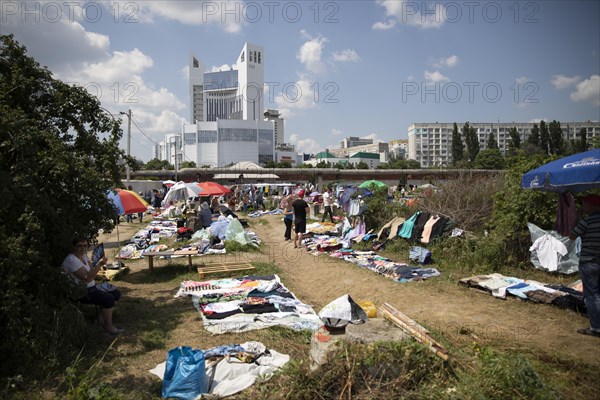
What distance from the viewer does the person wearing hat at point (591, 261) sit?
487 cm

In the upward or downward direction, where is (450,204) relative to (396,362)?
upward

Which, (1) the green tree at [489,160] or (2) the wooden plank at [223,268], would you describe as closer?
(2) the wooden plank at [223,268]

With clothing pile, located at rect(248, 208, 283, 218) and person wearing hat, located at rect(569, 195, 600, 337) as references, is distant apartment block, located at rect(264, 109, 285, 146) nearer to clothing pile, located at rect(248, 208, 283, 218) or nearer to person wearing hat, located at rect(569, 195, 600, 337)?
clothing pile, located at rect(248, 208, 283, 218)

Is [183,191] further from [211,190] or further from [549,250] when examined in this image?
[549,250]

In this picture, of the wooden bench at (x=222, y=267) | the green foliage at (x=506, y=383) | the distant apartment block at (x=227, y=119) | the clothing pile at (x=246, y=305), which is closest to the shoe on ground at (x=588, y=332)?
the green foliage at (x=506, y=383)

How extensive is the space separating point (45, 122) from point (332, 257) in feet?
23.5

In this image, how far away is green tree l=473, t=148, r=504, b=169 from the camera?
230 feet

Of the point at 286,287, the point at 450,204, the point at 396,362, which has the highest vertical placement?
the point at 450,204

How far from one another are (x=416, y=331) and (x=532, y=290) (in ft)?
10.5

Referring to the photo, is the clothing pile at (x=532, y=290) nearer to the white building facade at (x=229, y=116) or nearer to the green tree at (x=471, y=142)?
the green tree at (x=471, y=142)

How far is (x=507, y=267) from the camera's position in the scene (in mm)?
8164

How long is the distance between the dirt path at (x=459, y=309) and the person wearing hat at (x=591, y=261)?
276mm

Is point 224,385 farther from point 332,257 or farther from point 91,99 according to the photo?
point 332,257

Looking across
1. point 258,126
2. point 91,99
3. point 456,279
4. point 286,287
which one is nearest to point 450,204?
point 456,279
